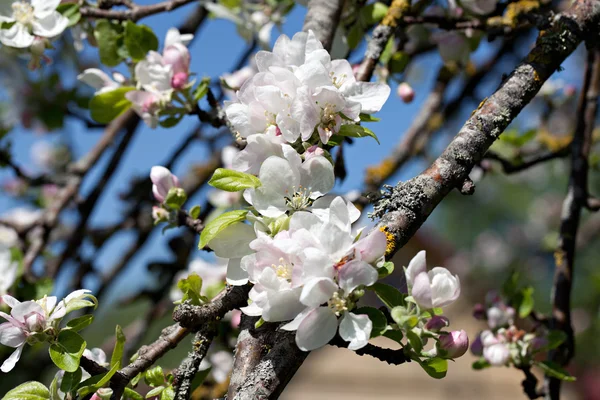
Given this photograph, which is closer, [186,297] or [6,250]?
[186,297]

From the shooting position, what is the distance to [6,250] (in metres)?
1.52

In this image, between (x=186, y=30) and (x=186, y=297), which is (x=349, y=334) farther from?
(x=186, y=30)

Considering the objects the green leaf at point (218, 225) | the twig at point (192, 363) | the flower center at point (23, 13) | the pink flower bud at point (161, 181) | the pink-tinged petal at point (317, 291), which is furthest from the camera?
the flower center at point (23, 13)

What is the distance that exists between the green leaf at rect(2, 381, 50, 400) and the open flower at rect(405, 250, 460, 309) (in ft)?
1.72

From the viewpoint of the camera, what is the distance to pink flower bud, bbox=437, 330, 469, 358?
73 centimetres

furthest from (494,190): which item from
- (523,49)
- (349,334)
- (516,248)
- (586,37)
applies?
(349,334)

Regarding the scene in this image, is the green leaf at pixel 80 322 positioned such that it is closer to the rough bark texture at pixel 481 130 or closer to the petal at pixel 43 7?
the rough bark texture at pixel 481 130

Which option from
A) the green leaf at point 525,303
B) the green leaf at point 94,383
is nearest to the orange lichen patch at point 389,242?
the green leaf at point 94,383

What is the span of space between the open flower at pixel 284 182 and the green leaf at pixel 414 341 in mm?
214

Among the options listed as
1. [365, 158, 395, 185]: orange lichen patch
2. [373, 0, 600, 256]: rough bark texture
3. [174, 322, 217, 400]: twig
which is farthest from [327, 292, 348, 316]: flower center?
[365, 158, 395, 185]: orange lichen patch

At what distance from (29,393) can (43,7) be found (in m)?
0.77

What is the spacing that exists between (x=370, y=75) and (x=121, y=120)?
1389 mm

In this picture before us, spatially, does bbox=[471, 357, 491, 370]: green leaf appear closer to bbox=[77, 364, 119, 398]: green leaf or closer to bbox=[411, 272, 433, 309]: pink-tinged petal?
bbox=[411, 272, 433, 309]: pink-tinged petal

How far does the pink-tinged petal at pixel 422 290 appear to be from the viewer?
710 millimetres
